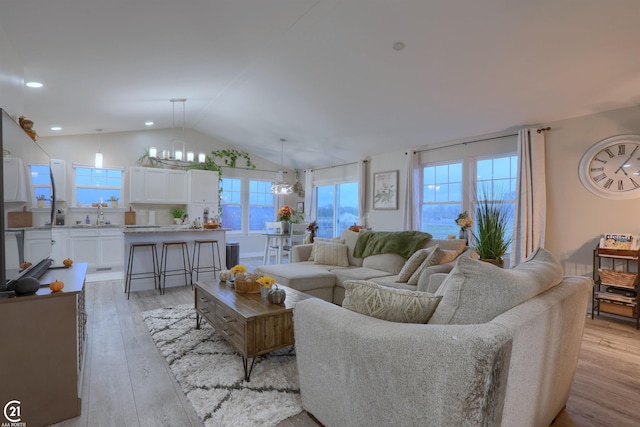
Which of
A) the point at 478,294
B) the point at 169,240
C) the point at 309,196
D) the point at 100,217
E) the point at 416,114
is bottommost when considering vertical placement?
the point at 169,240

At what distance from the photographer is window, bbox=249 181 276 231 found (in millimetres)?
8602

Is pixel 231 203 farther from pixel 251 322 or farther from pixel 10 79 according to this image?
pixel 251 322

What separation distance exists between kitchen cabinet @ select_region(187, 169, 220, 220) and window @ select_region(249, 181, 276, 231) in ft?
4.31

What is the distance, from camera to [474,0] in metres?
2.55

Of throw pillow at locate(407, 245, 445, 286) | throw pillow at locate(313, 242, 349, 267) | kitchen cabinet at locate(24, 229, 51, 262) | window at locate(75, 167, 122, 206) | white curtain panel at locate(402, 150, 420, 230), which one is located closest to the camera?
kitchen cabinet at locate(24, 229, 51, 262)

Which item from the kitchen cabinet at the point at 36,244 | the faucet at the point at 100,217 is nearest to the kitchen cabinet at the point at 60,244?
the faucet at the point at 100,217

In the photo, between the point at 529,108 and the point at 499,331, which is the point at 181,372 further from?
the point at 529,108

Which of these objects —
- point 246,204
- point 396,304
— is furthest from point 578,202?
point 246,204

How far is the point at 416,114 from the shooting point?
464cm

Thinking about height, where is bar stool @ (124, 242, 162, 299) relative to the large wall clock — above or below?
below

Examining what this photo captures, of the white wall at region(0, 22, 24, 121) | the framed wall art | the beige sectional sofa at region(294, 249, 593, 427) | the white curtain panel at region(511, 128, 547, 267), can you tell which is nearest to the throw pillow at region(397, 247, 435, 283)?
the beige sectional sofa at region(294, 249, 593, 427)

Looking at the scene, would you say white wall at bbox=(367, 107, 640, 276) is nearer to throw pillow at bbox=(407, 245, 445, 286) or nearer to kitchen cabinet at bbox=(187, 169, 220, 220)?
throw pillow at bbox=(407, 245, 445, 286)

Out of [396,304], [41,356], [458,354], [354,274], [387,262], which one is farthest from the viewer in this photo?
[387,262]

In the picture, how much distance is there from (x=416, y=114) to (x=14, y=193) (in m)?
4.51
